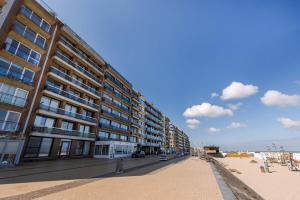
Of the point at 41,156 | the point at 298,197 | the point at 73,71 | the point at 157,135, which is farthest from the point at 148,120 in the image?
the point at 298,197

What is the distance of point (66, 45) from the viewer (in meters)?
27.9

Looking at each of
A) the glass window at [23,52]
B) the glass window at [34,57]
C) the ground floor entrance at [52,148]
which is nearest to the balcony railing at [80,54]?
the glass window at [34,57]

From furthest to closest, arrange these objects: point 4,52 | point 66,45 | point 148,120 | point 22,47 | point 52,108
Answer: point 148,120 → point 66,45 → point 52,108 → point 22,47 → point 4,52

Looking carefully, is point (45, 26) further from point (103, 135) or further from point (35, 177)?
point (103, 135)

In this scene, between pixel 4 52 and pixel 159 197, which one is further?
pixel 4 52

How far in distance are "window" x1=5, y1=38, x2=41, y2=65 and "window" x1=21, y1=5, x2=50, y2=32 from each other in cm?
416

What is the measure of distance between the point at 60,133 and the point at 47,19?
17.8 metres

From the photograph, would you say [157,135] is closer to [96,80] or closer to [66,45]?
[96,80]

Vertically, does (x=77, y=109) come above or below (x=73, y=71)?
below

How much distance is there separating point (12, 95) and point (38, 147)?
26.6ft

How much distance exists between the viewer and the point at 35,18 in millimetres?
23203

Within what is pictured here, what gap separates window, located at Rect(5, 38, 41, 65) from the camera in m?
19.8

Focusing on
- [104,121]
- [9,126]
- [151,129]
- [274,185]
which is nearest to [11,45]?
[9,126]

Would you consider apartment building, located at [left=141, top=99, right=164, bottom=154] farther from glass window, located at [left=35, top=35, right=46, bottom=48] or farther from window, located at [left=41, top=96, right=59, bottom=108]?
glass window, located at [left=35, top=35, right=46, bottom=48]
